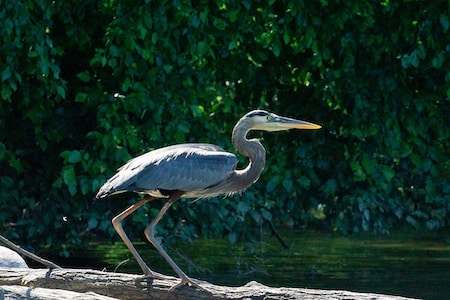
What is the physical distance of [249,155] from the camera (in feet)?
27.0

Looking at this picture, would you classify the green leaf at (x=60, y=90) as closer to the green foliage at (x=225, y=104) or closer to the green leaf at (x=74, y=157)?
the green foliage at (x=225, y=104)

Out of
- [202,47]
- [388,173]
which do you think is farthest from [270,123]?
[388,173]

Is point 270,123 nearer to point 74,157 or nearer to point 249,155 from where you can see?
point 249,155

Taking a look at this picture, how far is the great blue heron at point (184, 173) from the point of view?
761 centimetres

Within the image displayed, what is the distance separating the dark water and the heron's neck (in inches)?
104

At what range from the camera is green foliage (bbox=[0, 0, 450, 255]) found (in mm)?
9969

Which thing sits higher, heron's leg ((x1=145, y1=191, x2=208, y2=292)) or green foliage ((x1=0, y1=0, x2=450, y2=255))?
green foliage ((x1=0, y1=0, x2=450, y2=255))

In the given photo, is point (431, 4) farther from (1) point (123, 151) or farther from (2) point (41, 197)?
(2) point (41, 197)

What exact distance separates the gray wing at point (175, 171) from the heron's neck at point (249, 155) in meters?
0.19

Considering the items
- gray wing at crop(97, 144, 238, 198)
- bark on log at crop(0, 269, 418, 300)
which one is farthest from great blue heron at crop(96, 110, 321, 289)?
bark on log at crop(0, 269, 418, 300)

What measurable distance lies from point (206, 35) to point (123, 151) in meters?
1.36

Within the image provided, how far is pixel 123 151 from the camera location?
32.4 feet

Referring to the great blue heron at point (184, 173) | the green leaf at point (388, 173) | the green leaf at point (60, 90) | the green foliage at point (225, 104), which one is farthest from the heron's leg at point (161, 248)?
the green leaf at point (388, 173)

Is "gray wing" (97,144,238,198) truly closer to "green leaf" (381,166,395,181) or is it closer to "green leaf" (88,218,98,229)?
"green leaf" (88,218,98,229)
